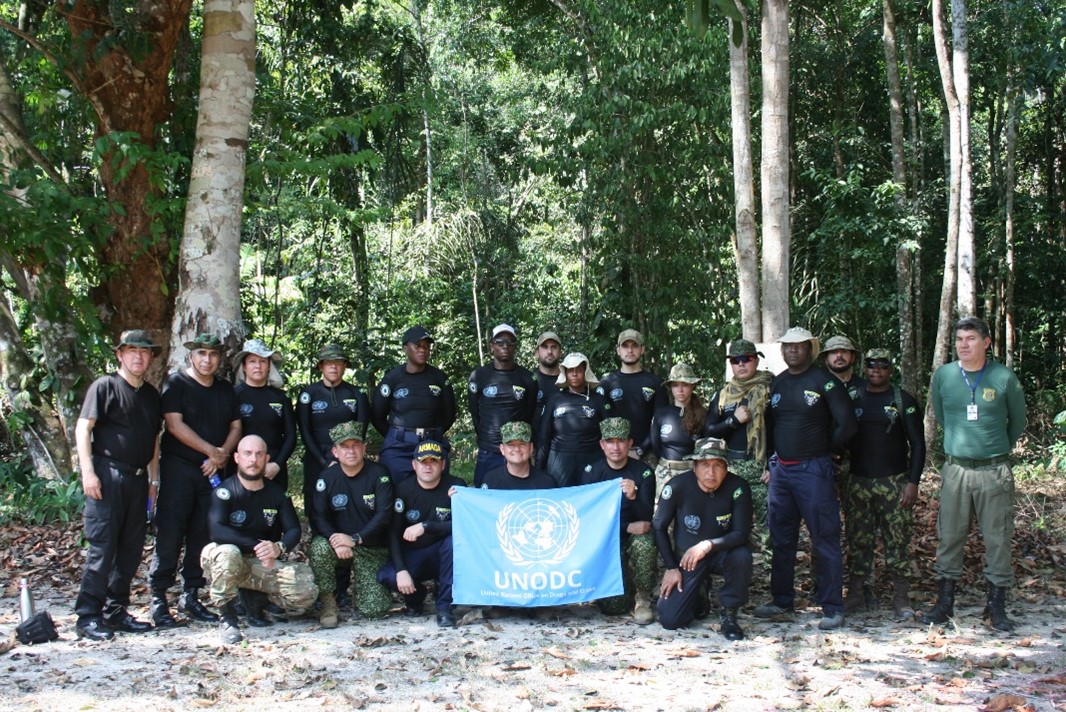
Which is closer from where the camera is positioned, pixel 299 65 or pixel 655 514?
pixel 655 514

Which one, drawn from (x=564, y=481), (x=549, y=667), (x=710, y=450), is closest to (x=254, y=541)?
(x=549, y=667)

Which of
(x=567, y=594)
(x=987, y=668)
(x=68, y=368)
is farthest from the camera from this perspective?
(x=68, y=368)

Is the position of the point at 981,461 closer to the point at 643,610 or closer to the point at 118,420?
the point at 643,610

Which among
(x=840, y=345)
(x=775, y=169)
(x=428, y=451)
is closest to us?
(x=428, y=451)

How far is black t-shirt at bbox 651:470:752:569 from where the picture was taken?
6656 mm

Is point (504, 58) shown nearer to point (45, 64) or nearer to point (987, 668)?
→ point (45, 64)

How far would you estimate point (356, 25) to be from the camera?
13023 millimetres

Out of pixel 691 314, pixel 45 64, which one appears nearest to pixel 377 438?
pixel 691 314

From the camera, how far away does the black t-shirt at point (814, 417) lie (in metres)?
6.78

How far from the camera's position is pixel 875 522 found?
23.3ft

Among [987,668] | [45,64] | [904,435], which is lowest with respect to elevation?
[987,668]

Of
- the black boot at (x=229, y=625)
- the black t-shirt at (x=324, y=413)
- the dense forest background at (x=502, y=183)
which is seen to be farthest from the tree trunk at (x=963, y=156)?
the black boot at (x=229, y=625)

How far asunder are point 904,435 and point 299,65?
932cm

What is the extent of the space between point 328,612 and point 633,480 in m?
2.29
